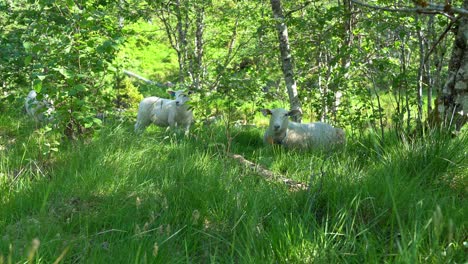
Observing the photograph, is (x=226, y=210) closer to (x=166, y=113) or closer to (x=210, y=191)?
(x=210, y=191)

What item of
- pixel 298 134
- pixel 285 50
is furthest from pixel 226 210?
pixel 285 50

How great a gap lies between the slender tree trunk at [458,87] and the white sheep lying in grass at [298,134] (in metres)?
2.51

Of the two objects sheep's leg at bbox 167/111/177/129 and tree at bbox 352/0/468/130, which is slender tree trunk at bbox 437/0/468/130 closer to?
tree at bbox 352/0/468/130

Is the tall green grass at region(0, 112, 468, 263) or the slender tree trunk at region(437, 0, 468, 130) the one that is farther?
the slender tree trunk at region(437, 0, 468, 130)

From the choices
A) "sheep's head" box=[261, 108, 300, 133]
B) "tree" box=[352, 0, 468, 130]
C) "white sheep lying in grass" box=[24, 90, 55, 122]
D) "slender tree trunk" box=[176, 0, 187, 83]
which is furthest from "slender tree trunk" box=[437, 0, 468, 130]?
"slender tree trunk" box=[176, 0, 187, 83]

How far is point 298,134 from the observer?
25.9ft

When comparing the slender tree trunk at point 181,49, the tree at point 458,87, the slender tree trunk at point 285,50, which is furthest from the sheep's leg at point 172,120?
the tree at point 458,87

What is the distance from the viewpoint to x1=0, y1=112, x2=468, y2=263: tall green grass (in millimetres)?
2572

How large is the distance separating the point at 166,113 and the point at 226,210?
6.05 meters

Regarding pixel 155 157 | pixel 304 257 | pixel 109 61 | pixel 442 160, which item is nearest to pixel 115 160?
pixel 155 157

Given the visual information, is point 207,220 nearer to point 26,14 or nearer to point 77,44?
point 77,44

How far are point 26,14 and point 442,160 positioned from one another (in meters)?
6.36

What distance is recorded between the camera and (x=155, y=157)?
5.46 metres

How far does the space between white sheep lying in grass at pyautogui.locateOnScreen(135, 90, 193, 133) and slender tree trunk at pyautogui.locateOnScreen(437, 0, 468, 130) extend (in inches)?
198
